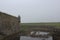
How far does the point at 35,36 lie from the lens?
3.11 metres

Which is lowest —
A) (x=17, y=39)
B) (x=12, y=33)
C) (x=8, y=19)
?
(x=17, y=39)

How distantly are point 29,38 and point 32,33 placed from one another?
253 mm

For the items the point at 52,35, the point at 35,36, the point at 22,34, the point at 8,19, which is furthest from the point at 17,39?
the point at 52,35

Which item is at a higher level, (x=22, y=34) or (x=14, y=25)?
(x=14, y=25)

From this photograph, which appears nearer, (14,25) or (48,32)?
(14,25)

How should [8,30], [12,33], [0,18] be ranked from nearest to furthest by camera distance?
[0,18], [8,30], [12,33]

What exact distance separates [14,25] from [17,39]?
417mm

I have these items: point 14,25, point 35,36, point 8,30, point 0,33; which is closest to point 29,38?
point 35,36

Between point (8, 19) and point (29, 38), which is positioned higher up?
point (8, 19)

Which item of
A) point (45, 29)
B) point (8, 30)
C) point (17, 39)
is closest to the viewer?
point (8, 30)

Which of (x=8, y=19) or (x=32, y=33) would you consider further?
(x=32, y=33)

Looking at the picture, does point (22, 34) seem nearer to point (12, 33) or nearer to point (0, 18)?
point (12, 33)

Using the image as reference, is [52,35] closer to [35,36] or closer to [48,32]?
[48,32]

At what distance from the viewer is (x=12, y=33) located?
2.61 metres
